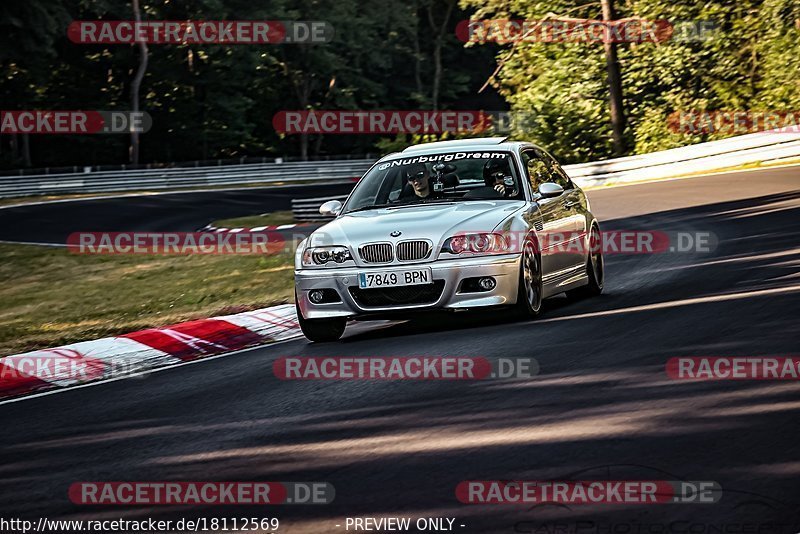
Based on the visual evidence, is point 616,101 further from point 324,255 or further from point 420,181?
point 324,255

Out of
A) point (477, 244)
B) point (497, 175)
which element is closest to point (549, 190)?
point (497, 175)

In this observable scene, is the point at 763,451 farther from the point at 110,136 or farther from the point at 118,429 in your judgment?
the point at 110,136

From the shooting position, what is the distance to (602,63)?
40.1 metres

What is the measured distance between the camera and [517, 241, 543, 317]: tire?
1021cm

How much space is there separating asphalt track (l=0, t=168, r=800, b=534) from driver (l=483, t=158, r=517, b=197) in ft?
3.72

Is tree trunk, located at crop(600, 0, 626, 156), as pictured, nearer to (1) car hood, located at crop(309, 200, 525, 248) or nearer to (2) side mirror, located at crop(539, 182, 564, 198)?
(2) side mirror, located at crop(539, 182, 564, 198)

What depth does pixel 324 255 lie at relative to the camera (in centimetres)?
1041

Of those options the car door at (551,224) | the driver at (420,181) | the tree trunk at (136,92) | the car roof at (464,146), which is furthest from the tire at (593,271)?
the tree trunk at (136,92)

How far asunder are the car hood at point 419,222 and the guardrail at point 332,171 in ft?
62.1

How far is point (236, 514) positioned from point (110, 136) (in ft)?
184

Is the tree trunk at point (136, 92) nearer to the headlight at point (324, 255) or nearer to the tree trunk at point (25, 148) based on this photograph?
the tree trunk at point (25, 148)

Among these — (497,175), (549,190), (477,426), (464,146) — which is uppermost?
(464,146)

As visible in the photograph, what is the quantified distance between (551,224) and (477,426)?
4761 mm

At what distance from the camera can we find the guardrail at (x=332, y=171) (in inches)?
1134
